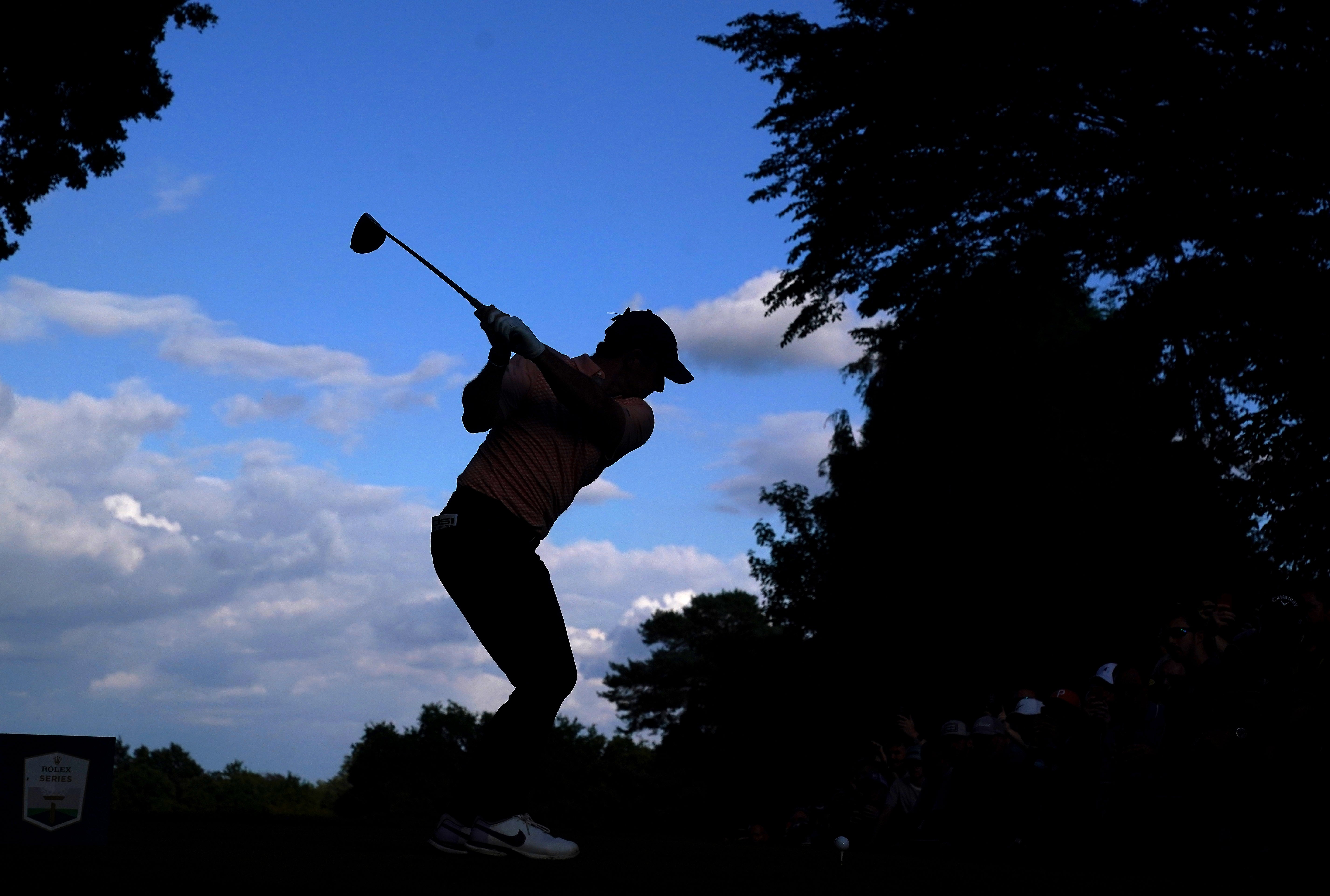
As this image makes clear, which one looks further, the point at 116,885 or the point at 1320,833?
the point at 1320,833

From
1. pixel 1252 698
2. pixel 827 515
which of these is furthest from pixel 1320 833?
pixel 827 515

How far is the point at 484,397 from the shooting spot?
4.61m

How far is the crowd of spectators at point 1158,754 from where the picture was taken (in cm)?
634

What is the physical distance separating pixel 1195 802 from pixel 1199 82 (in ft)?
22.8

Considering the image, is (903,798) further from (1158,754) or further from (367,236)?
(367,236)

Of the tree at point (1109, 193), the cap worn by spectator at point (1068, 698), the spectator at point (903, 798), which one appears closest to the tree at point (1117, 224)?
the tree at point (1109, 193)

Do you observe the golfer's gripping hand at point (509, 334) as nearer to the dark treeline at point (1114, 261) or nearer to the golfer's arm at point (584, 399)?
the golfer's arm at point (584, 399)

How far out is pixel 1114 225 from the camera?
39.7 ft

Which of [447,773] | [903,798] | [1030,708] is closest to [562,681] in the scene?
[1030,708]

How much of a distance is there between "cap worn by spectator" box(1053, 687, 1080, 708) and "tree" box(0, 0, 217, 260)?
39.1ft

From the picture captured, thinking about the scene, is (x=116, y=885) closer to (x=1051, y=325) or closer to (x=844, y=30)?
(x=844, y=30)

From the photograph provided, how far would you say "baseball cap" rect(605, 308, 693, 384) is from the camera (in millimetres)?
4957

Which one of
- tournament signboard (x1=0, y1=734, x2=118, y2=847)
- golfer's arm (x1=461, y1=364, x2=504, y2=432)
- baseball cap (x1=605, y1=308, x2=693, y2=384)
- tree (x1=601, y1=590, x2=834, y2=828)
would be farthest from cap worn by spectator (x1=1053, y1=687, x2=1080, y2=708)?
tree (x1=601, y1=590, x2=834, y2=828)

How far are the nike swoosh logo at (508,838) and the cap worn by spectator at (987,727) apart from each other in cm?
630
